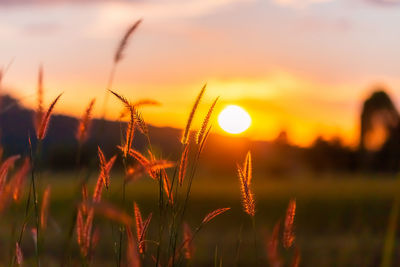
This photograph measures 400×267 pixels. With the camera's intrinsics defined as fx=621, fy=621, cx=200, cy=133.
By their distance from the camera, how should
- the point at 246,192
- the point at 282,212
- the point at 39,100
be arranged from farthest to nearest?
the point at 282,212, the point at 39,100, the point at 246,192

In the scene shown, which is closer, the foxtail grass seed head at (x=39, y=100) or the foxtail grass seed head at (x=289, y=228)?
the foxtail grass seed head at (x=289, y=228)

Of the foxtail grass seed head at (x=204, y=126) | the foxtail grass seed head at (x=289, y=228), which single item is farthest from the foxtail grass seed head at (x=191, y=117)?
the foxtail grass seed head at (x=289, y=228)

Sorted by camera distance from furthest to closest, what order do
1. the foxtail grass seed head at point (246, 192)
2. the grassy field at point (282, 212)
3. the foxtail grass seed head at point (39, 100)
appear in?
the grassy field at point (282, 212) < the foxtail grass seed head at point (39, 100) < the foxtail grass seed head at point (246, 192)

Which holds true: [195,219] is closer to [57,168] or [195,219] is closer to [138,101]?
[138,101]

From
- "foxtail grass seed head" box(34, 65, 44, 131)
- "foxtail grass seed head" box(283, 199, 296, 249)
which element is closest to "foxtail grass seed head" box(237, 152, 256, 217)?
"foxtail grass seed head" box(283, 199, 296, 249)

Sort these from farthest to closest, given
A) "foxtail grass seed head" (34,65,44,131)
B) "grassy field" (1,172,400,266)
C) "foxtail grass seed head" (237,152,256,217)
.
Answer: "grassy field" (1,172,400,266) → "foxtail grass seed head" (34,65,44,131) → "foxtail grass seed head" (237,152,256,217)

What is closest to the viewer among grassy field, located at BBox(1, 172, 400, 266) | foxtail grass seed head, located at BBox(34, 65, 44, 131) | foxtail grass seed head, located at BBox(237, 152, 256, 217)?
foxtail grass seed head, located at BBox(237, 152, 256, 217)

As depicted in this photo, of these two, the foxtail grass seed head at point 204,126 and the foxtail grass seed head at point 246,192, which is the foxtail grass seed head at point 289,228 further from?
the foxtail grass seed head at point 204,126

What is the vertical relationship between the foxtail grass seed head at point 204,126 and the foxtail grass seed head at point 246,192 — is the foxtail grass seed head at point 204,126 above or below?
above

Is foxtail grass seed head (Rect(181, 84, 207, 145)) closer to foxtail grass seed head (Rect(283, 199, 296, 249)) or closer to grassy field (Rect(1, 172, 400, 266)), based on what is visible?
foxtail grass seed head (Rect(283, 199, 296, 249))

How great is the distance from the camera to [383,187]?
13188 millimetres

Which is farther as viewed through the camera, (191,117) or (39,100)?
(39,100)

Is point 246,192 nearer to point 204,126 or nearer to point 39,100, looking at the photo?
point 204,126

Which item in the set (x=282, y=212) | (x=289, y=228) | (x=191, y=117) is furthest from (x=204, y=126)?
(x=282, y=212)
